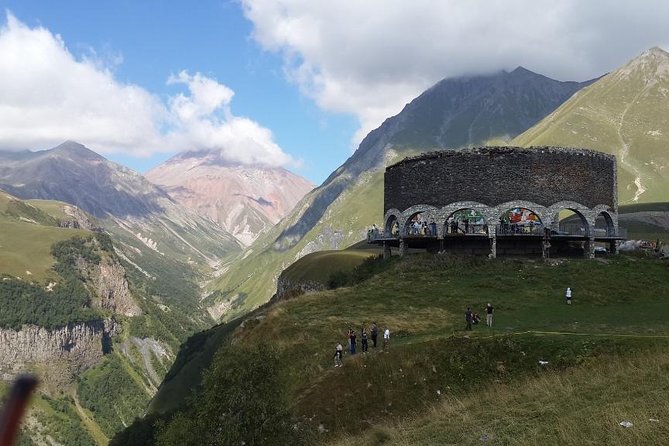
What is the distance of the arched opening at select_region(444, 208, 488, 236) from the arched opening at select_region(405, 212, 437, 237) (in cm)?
140

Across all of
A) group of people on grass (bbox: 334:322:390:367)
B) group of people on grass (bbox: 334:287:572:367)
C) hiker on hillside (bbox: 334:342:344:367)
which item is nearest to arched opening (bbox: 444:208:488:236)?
group of people on grass (bbox: 334:287:572:367)

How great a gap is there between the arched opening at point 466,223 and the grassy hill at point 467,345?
4942mm

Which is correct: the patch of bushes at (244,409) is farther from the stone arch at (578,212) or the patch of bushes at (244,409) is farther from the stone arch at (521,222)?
the stone arch at (578,212)

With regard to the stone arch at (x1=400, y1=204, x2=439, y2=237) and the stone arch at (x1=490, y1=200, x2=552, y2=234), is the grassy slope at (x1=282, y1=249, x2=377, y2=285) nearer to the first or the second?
the stone arch at (x1=400, y1=204, x2=439, y2=237)

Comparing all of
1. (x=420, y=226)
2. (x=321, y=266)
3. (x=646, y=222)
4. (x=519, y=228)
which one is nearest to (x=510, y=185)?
(x=519, y=228)

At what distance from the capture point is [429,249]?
5622cm

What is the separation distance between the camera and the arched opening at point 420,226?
52.9m

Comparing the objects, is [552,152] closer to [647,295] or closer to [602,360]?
[647,295]

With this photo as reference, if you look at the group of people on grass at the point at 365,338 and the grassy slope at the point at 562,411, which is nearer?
the grassy slope at the point at 562,411

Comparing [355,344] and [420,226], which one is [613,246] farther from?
[355,344]

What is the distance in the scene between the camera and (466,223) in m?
53.3

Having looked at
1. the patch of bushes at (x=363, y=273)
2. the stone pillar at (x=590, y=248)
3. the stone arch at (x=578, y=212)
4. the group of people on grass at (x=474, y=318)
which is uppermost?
the stone arch at (x=578, y=212)

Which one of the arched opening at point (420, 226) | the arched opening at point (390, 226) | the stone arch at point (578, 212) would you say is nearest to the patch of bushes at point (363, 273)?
the arched opening at point (390, 226)

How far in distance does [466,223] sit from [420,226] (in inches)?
184
